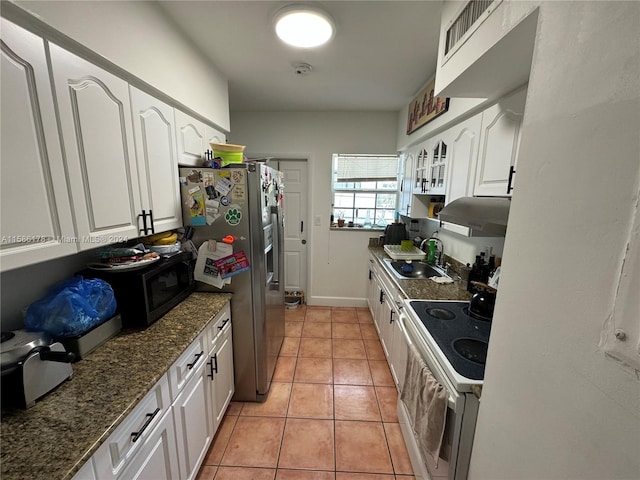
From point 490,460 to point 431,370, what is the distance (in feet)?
1.51

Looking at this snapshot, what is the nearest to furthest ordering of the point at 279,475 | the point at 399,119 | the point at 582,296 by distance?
the point at 582,296 → the point at 279,475 → the point at 399,119

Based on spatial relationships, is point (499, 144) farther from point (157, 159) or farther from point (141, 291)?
point (141, 291)

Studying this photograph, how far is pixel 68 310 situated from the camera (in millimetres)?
1048

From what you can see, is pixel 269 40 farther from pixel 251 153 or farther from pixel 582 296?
pixel 582 296

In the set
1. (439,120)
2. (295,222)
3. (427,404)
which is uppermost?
(439,120)

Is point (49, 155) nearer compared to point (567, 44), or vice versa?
point (567, 44)

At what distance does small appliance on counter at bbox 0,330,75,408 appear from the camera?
0.81 metres

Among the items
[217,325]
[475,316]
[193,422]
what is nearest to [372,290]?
[475,316]

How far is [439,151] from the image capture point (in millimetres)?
2205

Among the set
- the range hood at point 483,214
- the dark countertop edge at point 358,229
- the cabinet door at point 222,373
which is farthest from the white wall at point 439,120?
the cabinet door at point 222,373

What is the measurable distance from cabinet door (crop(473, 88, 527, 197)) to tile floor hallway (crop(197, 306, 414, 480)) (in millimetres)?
1709

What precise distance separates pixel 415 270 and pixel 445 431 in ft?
5.10

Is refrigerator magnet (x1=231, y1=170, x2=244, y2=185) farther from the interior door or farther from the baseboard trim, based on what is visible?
the baseboard trim

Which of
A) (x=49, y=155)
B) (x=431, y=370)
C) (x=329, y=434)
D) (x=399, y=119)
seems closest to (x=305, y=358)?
(x=329, y=434)
